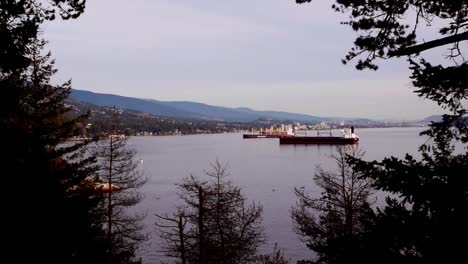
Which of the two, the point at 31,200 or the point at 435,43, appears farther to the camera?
the point at 31,200

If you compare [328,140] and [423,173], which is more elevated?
[423,173]

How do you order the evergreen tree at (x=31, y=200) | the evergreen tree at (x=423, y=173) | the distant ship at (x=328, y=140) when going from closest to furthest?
the evergreen tree at (x=423, y=173), the evergreen tree at (x=31, y=200), the distant ship at (x=328, y=140)

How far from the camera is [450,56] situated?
5578 mm

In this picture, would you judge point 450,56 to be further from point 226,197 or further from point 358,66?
point 226,197

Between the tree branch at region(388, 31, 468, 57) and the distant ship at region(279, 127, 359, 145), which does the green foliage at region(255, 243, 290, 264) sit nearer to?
the tree branch at region(388, 31, 468, 57)

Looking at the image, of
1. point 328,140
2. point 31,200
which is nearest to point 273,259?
point 31,200

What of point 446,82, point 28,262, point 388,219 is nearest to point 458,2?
point 446,82

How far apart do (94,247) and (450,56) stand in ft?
20.1

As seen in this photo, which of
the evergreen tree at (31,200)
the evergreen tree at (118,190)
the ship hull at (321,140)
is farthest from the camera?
the ship hull at (321,140)

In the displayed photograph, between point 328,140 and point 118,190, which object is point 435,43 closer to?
point 118,190

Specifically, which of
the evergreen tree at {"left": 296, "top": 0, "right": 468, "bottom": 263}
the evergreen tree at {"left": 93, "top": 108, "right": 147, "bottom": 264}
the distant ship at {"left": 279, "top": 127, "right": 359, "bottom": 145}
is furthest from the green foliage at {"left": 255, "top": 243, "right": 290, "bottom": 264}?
the distant ship at {"left": 279, "top": 127, "right": 359, "bottom": 145}

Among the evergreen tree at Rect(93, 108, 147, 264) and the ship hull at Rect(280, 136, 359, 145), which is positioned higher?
the evergreen tree at Rect(93, 108, 147, 264)

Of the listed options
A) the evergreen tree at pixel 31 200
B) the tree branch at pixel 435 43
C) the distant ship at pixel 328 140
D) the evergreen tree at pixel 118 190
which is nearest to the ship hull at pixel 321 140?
the distant ship at pixel 328 140

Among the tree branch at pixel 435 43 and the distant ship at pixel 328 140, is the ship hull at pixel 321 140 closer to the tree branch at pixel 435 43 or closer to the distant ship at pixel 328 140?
the distant ship at pixel 328 140
